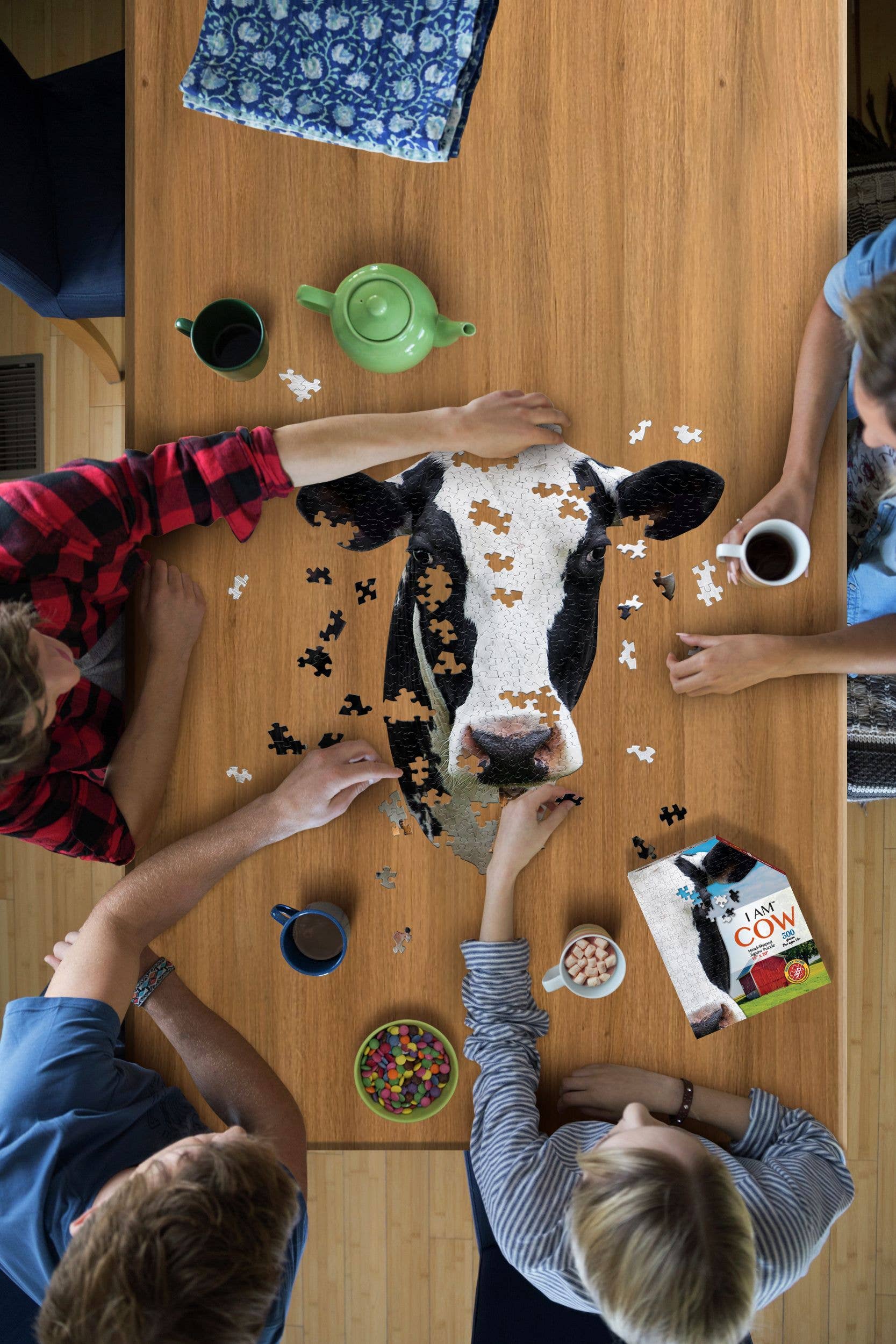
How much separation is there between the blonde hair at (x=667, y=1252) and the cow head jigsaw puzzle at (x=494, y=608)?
52 centimetres

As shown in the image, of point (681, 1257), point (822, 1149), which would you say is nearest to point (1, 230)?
point (681, 1257)

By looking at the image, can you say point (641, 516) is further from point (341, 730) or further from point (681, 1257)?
point (681, 1257)

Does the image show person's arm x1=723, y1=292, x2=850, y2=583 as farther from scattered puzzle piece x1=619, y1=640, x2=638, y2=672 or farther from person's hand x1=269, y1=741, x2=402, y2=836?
person's hand x1=269, y1=741, x2=402, y2=836

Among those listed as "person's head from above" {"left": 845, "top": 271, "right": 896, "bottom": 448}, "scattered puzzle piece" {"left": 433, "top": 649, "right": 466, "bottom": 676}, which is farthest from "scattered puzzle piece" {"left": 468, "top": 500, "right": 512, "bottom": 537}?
"person's head from above" {"left": 845, "top": 271, "right": 896, "bottom": 448}

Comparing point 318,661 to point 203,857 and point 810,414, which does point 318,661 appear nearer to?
point 203,857

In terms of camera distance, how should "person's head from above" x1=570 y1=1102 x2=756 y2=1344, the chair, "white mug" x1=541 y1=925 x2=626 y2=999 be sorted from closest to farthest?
"person's head from above" x1=570 y1=1102 x2=756 y2=1344 → "white mug" x1=541 y1=925 x2=626 y2=999 → the chair

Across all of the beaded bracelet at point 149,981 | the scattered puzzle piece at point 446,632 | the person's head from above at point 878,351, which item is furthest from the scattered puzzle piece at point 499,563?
the beaded bracelet at point 149,981

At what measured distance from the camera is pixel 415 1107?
1.37 m

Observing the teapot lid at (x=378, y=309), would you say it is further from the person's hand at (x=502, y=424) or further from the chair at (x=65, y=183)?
the chair at (x=65, y=183)

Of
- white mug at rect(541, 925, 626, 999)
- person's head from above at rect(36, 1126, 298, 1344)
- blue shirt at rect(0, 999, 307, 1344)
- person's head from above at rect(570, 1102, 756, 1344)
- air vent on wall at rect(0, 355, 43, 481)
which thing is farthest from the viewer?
air vent on wall at rect(0, 355, 43, 481)

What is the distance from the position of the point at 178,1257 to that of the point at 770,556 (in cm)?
134

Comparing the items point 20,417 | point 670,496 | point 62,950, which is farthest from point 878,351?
point 20,417

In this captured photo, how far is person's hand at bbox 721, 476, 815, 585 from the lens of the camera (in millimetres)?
1358

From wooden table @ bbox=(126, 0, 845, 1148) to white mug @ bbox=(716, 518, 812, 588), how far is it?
0.07 m
